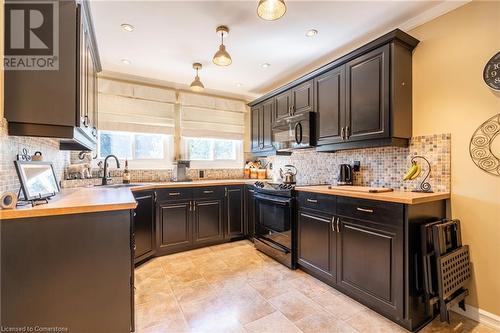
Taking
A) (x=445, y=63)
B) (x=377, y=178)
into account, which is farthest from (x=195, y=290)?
(x=445, y=63)

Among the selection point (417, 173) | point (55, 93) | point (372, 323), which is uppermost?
point (55, 93)

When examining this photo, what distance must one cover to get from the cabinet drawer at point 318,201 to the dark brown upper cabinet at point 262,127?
125cm

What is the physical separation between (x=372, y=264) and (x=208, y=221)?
2166mm

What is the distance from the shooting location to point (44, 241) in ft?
4.18

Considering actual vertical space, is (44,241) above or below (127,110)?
below

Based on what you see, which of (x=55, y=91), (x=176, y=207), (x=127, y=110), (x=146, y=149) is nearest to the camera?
(x=55, y=91)

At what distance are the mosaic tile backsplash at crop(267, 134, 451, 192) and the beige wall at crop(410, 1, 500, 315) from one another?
0.08 meters

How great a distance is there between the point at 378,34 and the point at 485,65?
3.13 feet

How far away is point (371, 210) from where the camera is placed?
191 centimetres

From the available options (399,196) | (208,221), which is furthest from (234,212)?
(399,196)

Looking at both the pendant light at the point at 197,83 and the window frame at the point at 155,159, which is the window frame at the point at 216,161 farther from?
the pendant light at the point at 197,83

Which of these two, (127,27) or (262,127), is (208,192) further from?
(127,27)

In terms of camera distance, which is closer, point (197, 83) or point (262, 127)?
point (197, 83)

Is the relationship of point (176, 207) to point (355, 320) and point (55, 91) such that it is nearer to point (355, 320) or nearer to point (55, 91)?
point (55, 91)
